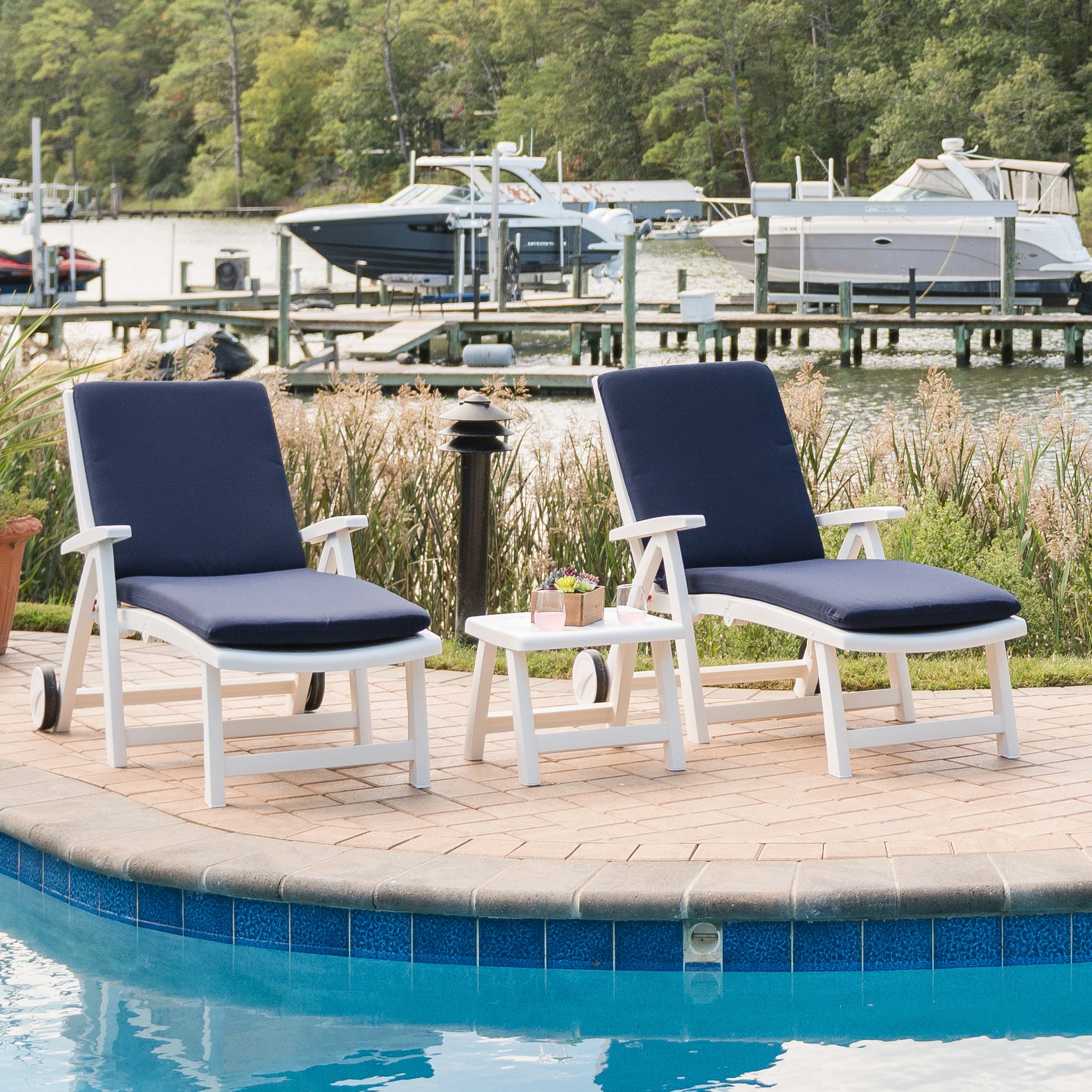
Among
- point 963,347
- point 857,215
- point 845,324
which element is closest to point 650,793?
point 845,324

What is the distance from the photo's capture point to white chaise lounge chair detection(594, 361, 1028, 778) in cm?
413

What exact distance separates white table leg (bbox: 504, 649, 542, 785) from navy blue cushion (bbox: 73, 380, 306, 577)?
0.90 meters

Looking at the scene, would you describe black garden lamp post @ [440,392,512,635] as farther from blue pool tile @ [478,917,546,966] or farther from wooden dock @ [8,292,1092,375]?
wooden dock @ [8,292,1092,375]

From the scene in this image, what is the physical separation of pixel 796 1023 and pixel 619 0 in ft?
222

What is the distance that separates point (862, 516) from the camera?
4.72 meters

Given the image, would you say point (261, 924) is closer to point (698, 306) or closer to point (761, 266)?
point (698, 306)

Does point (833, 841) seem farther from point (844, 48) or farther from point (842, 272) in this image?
point (844, 48)

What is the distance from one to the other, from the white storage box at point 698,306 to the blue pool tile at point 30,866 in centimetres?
1754

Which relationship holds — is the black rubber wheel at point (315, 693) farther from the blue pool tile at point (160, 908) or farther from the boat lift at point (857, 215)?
the boat lift at point (857, 215)

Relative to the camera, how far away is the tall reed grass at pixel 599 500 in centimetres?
625

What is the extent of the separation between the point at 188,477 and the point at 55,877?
133cm

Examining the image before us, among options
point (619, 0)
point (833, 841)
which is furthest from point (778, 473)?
point (619, 0)

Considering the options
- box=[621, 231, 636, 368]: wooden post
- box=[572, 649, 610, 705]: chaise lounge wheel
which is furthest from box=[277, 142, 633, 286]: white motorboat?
box=[572, 649, 610, 705]: chaise lounge wheel

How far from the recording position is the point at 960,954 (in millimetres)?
3383
